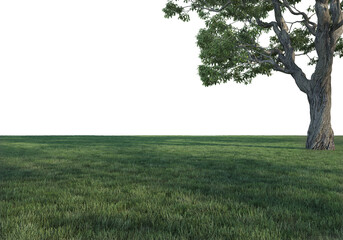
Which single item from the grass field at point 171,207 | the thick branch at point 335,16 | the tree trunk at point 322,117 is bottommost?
the grass field at point 171,207

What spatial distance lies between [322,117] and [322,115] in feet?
0.50

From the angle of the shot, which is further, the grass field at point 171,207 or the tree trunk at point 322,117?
the tree trunk at point 322,117

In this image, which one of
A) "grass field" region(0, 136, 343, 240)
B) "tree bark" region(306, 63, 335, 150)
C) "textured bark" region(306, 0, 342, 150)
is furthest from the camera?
"tree bark" region(306, 63, 335, 150)

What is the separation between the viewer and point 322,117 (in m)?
20.3

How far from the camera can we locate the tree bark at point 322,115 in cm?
2023

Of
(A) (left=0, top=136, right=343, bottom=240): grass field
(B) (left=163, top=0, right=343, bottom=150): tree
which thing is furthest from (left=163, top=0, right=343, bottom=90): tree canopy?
(A) (left=0, top=136, right=343, bottom=240): grass field

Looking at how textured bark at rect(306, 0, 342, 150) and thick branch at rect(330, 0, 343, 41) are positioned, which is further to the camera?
textured bark at rect(306, 0, 342, 150)

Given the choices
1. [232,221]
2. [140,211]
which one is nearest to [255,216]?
[232,221]

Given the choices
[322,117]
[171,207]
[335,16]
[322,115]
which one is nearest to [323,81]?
[322,115]

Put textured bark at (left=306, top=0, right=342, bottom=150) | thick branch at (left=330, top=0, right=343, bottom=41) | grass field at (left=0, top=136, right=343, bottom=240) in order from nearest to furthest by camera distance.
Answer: grass field at (left=0, top=136, right=343, bottom=240) → thick branch at (left=330, top=0, right=343, bottom=41) → textured bark at (left=306, top=0, right=342, bottom=150)

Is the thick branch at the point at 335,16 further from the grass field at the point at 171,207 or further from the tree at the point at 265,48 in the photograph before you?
the grass field at the point at 171,207

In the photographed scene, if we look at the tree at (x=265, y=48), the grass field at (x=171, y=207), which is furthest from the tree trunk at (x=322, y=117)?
the grass field at (x=171, y=207)

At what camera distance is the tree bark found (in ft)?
66.4

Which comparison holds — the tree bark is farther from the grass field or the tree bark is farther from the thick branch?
the grass field
